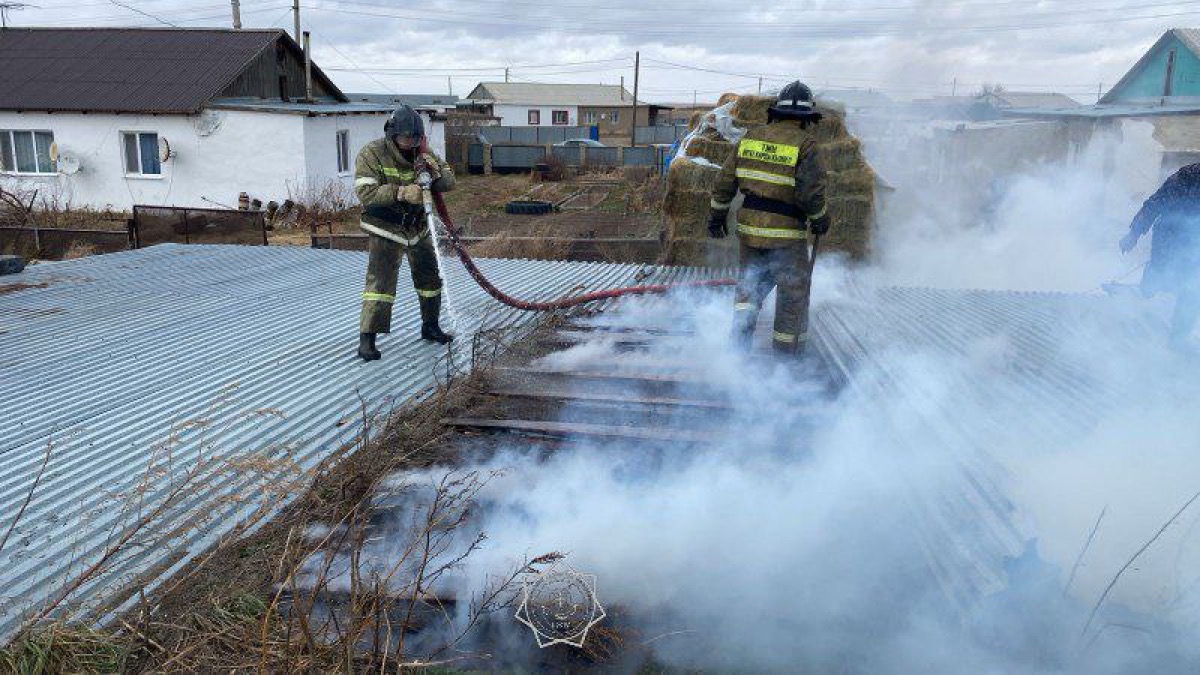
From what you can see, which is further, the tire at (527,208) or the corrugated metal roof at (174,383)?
the tire at (527,208)

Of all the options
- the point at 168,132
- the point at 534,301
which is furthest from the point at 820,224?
the point at 168,132

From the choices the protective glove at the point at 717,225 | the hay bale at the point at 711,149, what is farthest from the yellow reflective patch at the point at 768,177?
the hay bale at the point at 711,149

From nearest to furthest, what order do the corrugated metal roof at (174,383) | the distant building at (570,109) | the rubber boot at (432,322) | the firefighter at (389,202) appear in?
the corrugated metal roof at (174,383) → the firefighter at (389,202) → the rubber boot at (432,322) → the distant building at (570,109)

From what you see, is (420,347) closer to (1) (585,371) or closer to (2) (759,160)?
(1) (585,371)

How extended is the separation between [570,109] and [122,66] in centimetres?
3388

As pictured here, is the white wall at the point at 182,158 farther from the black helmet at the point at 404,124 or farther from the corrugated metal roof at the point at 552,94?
the corrugated metal roof at the point at 552,94

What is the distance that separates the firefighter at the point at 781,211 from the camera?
498 cm

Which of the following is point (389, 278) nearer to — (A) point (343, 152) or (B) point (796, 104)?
(B) point (796, 104)

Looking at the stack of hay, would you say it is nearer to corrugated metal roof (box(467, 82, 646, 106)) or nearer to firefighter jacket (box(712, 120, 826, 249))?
firefighter jacket (box(712, 120, 826, 249))

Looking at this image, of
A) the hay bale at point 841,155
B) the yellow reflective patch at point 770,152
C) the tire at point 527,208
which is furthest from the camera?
the tire at point 527,208

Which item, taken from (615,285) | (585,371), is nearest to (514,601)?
(585,371)

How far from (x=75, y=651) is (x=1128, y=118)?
710 inches

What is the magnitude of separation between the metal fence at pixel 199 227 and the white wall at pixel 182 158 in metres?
8.82

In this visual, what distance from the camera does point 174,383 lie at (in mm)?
4676
